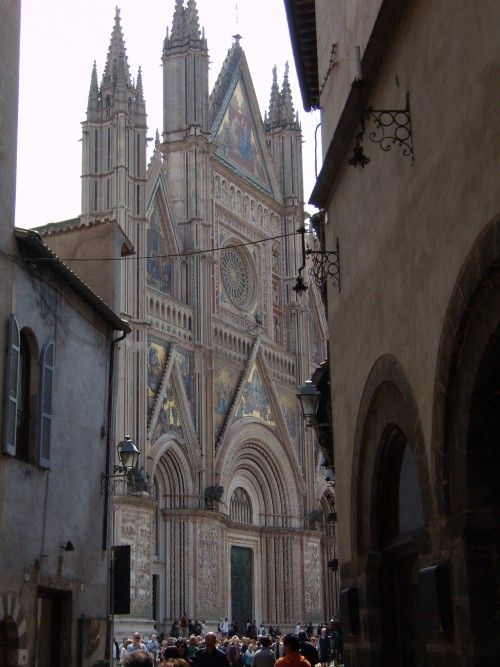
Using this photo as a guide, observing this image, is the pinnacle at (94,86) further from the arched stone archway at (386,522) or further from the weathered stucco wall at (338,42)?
the arched stone archway at (386,522)

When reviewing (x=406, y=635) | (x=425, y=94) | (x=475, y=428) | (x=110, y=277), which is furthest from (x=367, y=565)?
(x=110, y=277)

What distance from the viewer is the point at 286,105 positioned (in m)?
49.2

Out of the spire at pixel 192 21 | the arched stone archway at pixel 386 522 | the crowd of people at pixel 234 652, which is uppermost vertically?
the spire at pixel 192 21

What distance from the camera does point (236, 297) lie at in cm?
4225

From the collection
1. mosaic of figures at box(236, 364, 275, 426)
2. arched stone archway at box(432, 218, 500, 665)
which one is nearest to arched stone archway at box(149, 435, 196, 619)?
mosaic of figures at box(236, 364, 275, 426)

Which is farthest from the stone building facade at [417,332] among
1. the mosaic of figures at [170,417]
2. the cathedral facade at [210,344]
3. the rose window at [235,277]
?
the rose window at [235,277]

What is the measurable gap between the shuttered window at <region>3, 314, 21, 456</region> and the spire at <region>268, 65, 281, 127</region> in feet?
123

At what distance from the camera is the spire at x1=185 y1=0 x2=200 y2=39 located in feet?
136

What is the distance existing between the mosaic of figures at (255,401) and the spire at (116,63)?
12.2 meters

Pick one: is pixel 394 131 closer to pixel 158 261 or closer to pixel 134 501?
pixel 134 501

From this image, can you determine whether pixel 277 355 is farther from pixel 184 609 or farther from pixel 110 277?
pixel 110 277

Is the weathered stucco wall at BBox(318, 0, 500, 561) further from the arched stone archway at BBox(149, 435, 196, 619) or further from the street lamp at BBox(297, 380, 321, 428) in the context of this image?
the arched stone archway at BBox(149, 435, 196, 619)

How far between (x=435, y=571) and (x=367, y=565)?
2863 millimetres

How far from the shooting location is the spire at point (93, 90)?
36.7 metres
